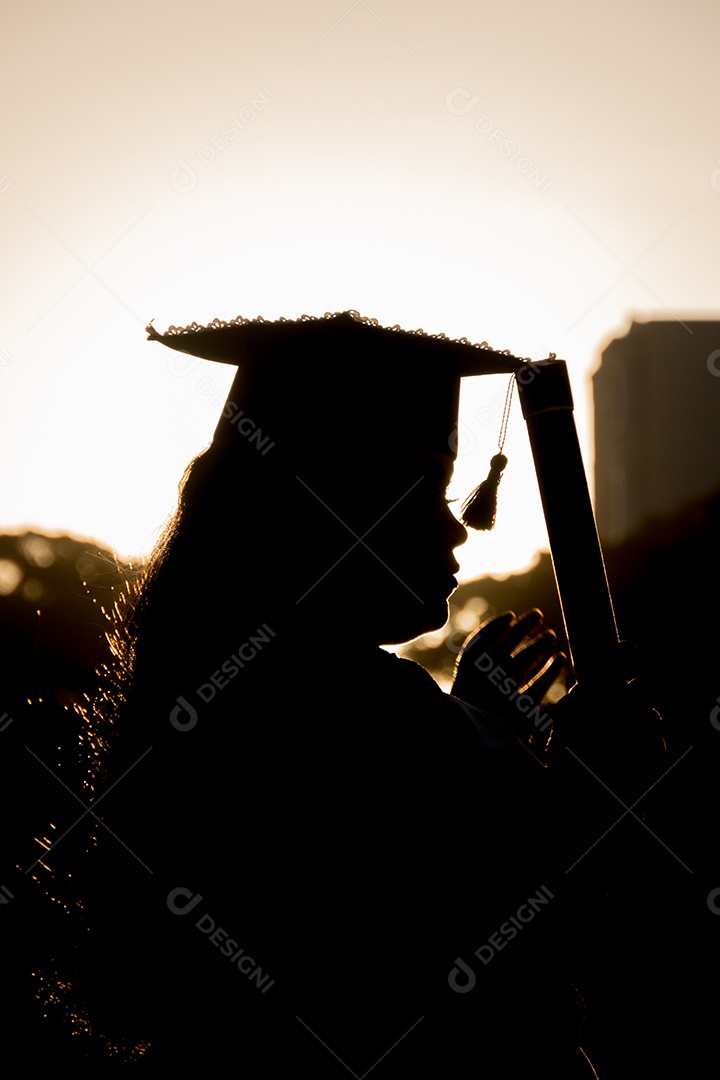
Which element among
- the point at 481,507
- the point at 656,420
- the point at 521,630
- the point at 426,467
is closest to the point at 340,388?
the point at 426,467

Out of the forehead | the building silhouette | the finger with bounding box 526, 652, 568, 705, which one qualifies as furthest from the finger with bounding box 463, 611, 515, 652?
the building silhouette

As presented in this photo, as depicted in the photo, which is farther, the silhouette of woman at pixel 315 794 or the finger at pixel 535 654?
the finger at pixel 535 654

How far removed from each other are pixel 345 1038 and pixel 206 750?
2.16ft

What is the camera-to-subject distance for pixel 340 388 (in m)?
2.32

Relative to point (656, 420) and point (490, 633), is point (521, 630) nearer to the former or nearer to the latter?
point (490, 633)

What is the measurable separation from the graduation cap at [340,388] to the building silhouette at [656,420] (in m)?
55.3

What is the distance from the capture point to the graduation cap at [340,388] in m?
2.27

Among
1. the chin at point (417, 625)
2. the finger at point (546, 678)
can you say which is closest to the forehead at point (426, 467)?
the chin at point (417, 625)

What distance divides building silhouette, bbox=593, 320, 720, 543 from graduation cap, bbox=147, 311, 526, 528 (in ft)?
181

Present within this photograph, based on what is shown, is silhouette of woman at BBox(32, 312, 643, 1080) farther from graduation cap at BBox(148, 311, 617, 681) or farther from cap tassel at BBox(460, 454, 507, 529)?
cap tassel at BBox(460, 454, 507, 529)

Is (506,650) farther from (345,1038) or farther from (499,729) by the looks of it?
(345,1038)

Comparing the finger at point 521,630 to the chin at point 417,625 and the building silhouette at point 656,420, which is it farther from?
the building silhouette at point 656,420

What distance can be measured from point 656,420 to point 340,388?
62.1 metres

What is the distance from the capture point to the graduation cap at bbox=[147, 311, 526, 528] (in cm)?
227
